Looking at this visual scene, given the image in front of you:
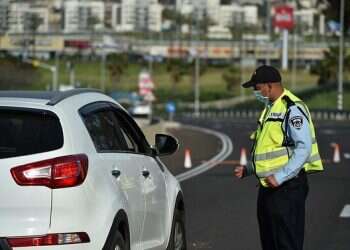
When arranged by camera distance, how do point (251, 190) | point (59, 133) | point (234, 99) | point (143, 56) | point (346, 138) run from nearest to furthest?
point (59, 133)
point (251, 190)
point (346, 138)
point (234, 99)
point (143, 56)

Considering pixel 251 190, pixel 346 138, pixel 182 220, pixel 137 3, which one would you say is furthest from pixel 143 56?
pixel 182 220

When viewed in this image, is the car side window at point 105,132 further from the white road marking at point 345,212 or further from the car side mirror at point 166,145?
the white road marking at point 345,212

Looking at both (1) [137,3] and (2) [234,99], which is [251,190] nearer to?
(2) [234,99]

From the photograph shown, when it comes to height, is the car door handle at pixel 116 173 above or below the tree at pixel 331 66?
above

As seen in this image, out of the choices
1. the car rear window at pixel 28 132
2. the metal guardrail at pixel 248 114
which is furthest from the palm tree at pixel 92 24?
the car rear window at pixel 28 132

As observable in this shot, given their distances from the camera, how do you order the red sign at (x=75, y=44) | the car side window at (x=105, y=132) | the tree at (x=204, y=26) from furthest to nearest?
the tree at (x=204, y=26), the red sign at (x=75, y=44), the car side window at (x=105, y=132)

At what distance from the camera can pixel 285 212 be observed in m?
7.99

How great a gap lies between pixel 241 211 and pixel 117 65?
375 ft

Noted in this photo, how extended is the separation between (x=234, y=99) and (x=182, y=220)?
10252cm

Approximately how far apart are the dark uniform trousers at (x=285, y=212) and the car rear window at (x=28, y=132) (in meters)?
1.85

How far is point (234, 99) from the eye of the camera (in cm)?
11181

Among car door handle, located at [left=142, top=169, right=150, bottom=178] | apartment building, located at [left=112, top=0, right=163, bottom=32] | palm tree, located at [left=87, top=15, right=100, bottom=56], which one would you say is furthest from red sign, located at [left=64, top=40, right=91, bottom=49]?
car door handle, located at [left=142, top=169, right=150, bottom=178]

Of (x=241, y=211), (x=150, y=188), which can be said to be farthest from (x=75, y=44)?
(x=150, y=188)

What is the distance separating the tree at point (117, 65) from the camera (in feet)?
423
